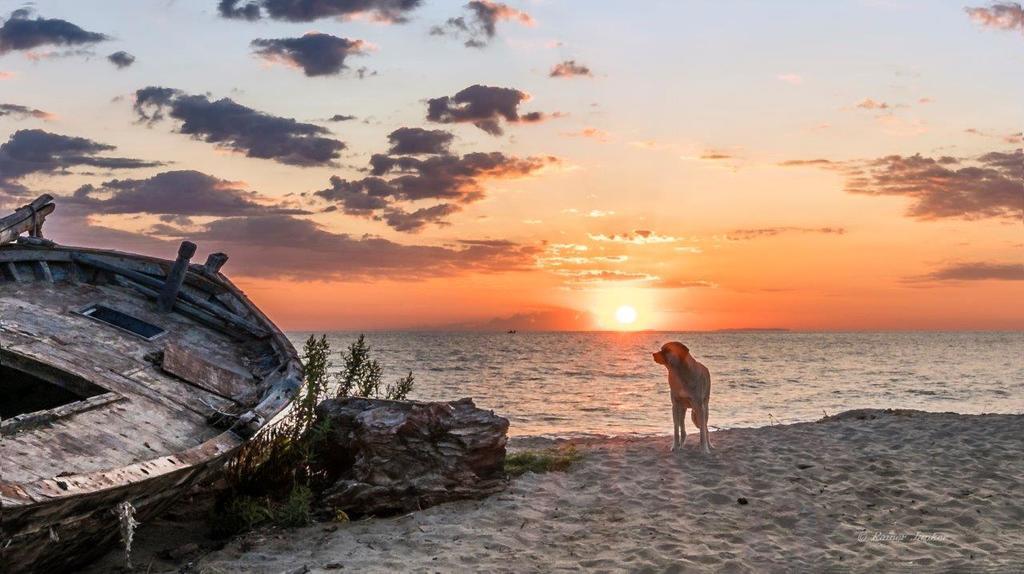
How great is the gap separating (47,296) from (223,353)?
237cm

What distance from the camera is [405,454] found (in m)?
8.85

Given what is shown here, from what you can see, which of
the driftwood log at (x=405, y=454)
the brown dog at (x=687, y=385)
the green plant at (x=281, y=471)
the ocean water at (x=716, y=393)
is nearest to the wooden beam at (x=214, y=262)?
the green plant at (x=281, y=471)

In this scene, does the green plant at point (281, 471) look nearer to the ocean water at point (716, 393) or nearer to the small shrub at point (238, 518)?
the small shrub at point (238, 518)

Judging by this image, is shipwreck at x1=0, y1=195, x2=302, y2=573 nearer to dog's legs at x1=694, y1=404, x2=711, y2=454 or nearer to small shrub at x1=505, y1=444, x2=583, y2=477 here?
small shrub at x1=505, y1=444, x2=583, y2=477

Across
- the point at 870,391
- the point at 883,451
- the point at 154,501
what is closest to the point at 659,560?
the point at 154,501

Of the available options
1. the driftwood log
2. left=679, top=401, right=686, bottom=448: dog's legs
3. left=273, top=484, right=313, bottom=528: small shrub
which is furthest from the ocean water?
left=273, top=484, right=313, bottom=528: small shrub

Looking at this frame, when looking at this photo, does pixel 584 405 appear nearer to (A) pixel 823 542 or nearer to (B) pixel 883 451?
(B) pixel 883 451

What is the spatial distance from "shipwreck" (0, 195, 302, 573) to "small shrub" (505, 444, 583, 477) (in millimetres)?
3133

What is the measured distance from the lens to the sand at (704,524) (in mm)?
6945

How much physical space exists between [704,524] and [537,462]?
3.18 m

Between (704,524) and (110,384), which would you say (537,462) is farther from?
(110,384)

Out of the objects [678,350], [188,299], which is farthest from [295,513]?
[678,350]

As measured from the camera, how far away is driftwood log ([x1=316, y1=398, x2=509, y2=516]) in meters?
8.49

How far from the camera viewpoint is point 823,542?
7.46 meters
